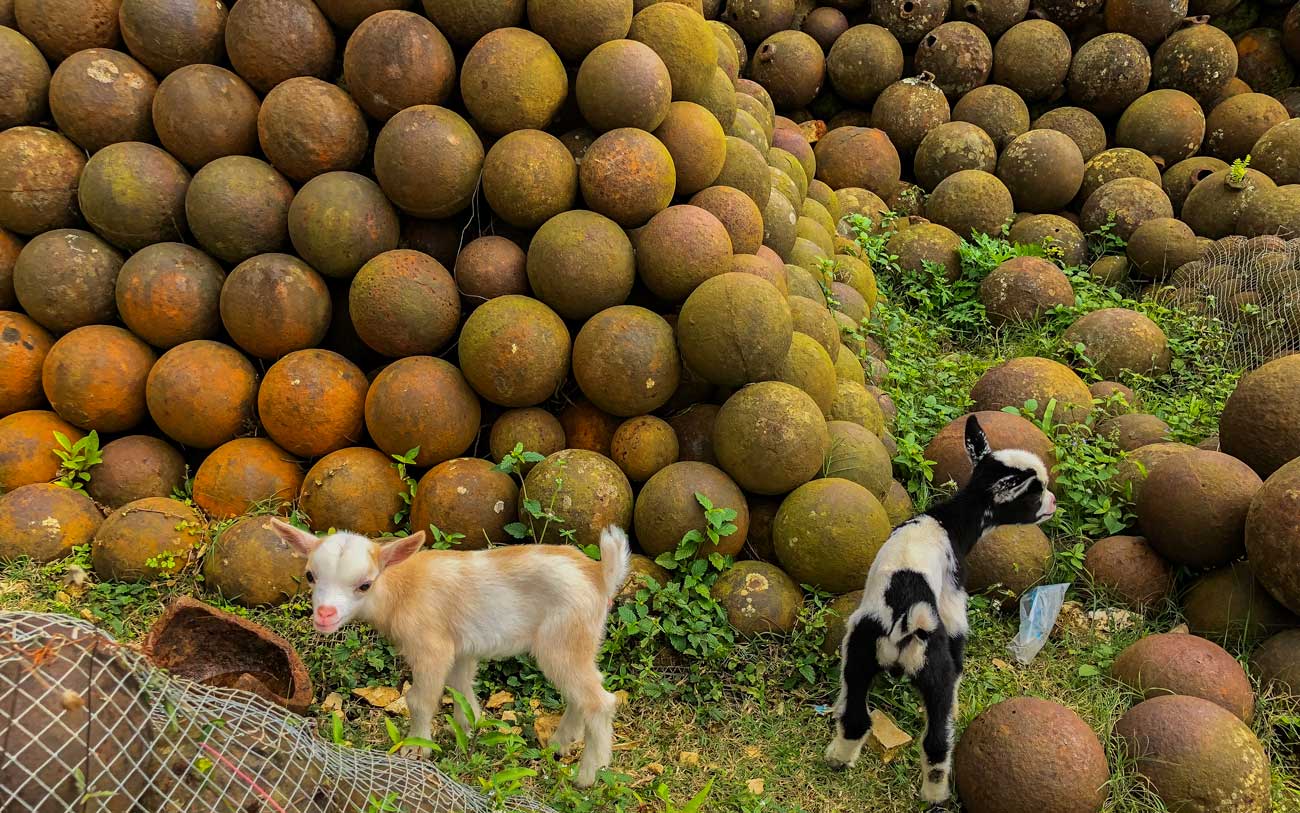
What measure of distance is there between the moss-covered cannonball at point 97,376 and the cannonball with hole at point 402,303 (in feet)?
4.65

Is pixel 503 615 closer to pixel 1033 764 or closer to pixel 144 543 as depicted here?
pixel 1033 764

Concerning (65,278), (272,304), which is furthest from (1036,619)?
(65,278)

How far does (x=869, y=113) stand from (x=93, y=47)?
25.2 feet

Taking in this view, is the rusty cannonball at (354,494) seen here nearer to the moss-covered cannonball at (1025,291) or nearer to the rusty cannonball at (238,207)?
the rusty cannonball at (238,207)

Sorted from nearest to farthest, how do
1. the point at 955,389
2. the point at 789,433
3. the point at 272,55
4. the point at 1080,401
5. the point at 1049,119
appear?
the point at 789,433 < the point at 272,55 < the point at 1080,401 < the point at 955,389 < the point at 1049,119

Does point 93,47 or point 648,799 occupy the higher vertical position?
point 93,47

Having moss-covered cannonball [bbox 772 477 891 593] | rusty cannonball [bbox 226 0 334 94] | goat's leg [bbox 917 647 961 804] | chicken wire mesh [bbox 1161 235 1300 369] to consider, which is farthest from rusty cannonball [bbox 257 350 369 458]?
chicken wire mesh [bbox 1161 235 1300 369]

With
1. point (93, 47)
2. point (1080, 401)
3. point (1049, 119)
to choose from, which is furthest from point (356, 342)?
point (1049, 119)

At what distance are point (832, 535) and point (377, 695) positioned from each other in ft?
7.78

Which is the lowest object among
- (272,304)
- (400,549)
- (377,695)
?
(377,695)

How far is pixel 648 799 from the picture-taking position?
3.40 meters

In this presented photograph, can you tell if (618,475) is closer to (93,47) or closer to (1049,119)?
(93,47)

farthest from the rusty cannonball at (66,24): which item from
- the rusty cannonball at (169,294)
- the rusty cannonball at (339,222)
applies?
the rusty cannonball at (339,222)

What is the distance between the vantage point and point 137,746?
A: 1.98 meters
